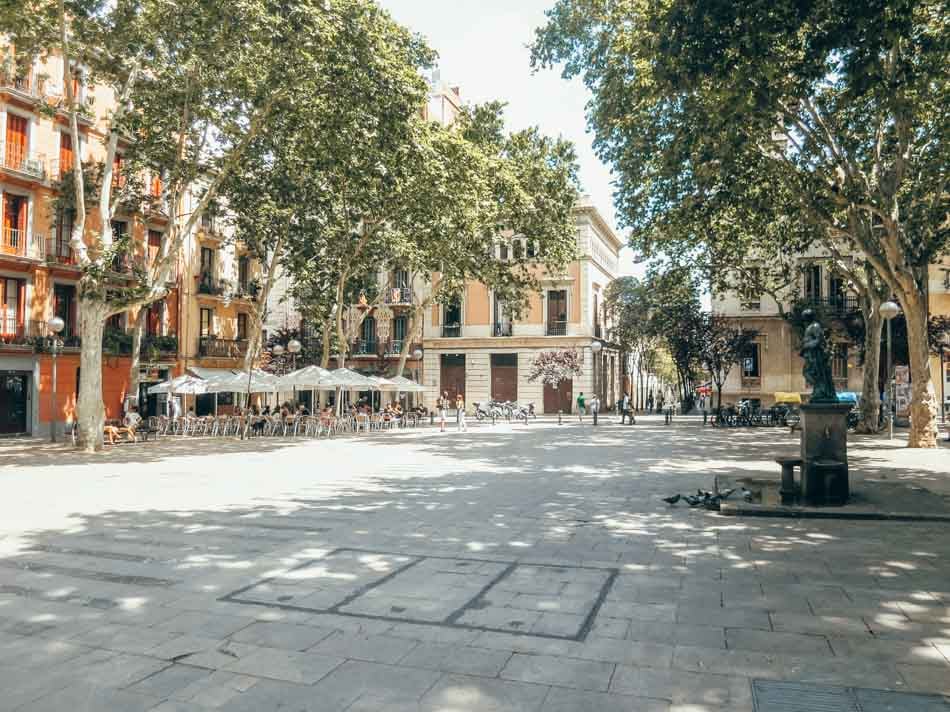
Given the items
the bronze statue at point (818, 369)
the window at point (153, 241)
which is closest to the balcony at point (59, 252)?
the window at point (153, 241)

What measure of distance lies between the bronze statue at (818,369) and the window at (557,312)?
111ft

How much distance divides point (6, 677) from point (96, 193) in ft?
87.0

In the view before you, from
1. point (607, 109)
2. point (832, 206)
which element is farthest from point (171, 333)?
point (832, 206)

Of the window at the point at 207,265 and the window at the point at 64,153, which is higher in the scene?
the window at the point at 64,153

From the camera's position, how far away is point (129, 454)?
17.9 meters

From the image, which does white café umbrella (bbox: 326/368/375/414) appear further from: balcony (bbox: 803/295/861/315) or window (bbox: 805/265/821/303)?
window (bbox: 805/265/821/303)

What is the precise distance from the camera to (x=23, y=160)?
25875 mm

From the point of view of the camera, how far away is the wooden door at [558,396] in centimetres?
4322

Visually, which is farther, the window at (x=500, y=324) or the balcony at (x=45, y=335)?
the window at (x=500, y=324)

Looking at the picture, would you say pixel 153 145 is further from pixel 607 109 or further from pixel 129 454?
pixel 607 109

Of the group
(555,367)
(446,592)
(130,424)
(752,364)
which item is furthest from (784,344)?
(446,592)

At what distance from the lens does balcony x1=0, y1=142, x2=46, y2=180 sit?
83.2 feet

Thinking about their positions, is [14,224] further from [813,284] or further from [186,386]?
[813,284]

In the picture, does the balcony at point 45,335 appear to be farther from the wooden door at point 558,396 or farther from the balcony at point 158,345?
the wooden door at point 558,396
